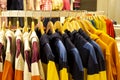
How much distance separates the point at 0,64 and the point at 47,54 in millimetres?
262

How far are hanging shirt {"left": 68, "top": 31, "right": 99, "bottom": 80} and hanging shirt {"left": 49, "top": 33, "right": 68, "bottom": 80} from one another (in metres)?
0.13

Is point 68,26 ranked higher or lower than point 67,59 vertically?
higher

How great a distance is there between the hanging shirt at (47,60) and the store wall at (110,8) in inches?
78.3

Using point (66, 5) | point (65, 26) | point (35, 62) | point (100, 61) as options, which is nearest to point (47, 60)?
point (35, 62)

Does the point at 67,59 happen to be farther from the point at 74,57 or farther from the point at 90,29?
the point at 90,29

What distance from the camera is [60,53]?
1234 millimetres

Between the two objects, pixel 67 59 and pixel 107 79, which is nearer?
pixel 67 59

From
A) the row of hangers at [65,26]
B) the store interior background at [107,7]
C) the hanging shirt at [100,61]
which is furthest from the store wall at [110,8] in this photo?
the hanging shirt at [100,61]

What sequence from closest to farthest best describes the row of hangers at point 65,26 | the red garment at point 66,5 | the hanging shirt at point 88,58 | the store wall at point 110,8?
the hanging shirt at point 88,58, the row of hangers at point 65,26, the store wall at point 110,8, the red garment at point 66,5

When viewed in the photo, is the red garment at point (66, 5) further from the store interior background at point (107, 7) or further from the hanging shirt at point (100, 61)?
the hanging shirt at point (100, 61)

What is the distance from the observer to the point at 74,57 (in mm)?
1263

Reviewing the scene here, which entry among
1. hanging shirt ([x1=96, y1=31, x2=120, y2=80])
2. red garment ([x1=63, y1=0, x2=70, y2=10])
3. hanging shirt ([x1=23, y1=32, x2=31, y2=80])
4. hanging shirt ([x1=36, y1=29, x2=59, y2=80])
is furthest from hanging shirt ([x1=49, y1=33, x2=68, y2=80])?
red garment ([x1=63, y1=0, x2=70, y2=10])

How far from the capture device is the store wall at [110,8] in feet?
10.1

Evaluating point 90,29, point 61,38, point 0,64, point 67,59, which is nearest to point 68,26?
point 90,29
